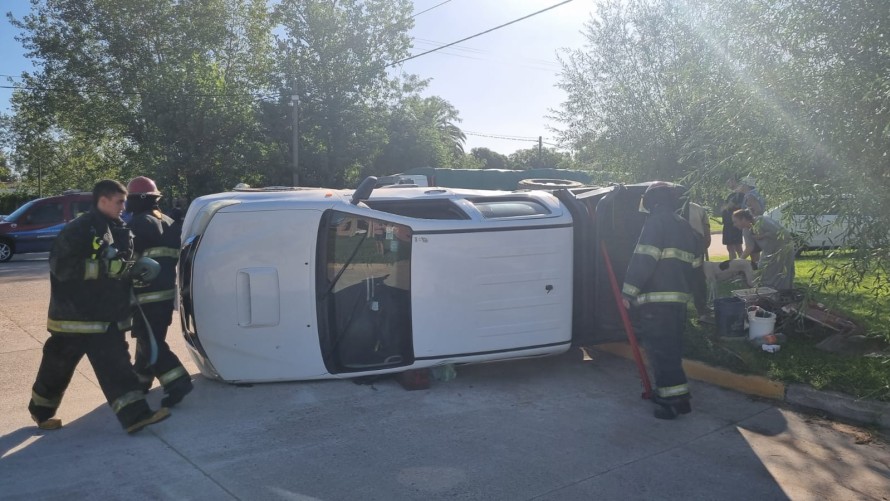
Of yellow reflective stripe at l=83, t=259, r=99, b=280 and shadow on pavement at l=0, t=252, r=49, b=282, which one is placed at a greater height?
yellow reflective stripe at l=83, t=259, r=99, b=280

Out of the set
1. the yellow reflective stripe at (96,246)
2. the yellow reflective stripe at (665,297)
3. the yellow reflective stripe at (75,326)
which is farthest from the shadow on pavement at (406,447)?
the yellow reflective stripe at (96,246)

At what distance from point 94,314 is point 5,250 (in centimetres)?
1528

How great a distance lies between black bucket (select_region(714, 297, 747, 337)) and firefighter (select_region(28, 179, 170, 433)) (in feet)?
17.4

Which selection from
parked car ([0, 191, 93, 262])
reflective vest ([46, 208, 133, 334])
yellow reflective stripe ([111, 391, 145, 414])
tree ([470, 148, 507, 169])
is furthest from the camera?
tree ([470, 148, 507, 169])

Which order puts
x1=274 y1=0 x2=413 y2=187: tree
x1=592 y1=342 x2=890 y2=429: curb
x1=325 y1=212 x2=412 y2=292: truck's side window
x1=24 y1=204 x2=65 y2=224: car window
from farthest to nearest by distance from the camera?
x1=274 y1=0 x2=413 y2=187: tree, x1=24 y1=204 x2=65 y2=224: car window, x1=325 y1=212 x2=412 y2=292: truck's side window, x1=592 y1=342 x2=890 y2=429: curb

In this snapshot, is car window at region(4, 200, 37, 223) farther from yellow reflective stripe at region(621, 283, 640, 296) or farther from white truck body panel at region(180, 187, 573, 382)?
yellow reflective stripe at region(621, 283, 640, 296)

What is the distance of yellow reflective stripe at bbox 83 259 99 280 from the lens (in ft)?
15.1

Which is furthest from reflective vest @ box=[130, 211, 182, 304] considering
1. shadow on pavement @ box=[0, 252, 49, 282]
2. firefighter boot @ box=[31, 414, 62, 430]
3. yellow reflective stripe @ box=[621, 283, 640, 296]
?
shadow on pavement @ box=[0, 252, 49, 282]

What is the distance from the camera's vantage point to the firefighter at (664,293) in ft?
16.9

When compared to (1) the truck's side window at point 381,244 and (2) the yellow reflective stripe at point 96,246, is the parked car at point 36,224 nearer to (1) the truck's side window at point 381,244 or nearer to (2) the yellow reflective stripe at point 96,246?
(1) the truck's side window at point 381,244

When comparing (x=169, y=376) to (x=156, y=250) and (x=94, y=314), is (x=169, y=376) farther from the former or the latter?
(x=156, y=250)

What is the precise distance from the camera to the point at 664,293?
5.22m

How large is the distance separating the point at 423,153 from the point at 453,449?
30212 millimetres

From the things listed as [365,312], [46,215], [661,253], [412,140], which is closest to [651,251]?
[661,253]
